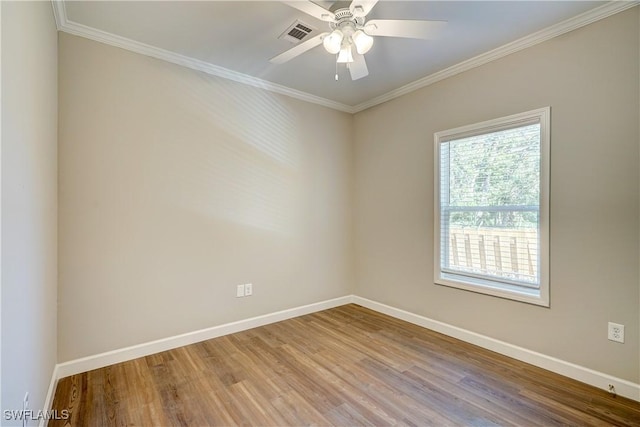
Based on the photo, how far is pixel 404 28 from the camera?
1803 mm

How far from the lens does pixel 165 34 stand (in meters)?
2.39

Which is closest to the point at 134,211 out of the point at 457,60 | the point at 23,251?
the point at 23,251

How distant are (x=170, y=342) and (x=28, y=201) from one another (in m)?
1.72

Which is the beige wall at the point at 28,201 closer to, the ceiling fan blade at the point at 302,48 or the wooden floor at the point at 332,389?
the wooden floor at the point at 332,389

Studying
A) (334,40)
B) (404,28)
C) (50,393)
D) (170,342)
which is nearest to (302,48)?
(334,40)

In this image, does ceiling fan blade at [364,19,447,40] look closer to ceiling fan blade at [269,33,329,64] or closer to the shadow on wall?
ceiling fan blade at [269,33,329,64]

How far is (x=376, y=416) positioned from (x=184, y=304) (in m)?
1.88

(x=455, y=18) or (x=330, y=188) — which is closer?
(x=455, y=18)

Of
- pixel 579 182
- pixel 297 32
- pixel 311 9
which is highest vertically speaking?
pixel 297 32

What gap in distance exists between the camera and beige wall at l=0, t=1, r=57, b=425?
45.9 inches

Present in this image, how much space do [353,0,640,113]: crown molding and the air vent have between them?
1446 millimetres

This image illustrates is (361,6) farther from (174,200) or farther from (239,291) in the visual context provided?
(239,291)

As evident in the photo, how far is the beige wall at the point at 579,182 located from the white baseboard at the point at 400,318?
2.4 inches

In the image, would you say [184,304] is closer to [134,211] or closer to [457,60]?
[134,211]
